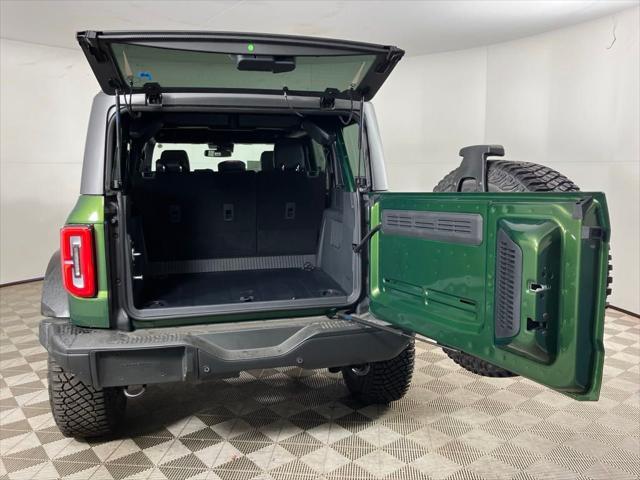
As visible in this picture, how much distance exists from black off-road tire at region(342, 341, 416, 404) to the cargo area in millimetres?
507

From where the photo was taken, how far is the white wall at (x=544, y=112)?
518cm

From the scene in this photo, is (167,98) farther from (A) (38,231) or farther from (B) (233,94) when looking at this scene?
(A) (38,231)

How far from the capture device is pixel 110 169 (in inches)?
96.7

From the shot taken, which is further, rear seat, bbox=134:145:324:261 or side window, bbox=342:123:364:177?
rear seat, bbox=134:145:324:261

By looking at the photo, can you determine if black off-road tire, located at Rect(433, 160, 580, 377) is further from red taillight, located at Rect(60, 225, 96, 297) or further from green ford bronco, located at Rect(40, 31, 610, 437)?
red taillight, located at Rect(60, 225, 96, 297)

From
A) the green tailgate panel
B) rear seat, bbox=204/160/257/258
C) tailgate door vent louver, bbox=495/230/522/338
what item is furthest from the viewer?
rear seat, bbox=204/160/257/258

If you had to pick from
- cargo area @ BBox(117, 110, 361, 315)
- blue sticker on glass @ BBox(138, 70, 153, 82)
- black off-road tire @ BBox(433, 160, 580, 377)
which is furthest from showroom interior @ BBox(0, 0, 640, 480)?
cargo area @ BBox(117, 110, 361, 315)

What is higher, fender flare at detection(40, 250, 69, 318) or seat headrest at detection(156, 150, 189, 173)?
seat headrest at detection(156, 150, 189, 173)

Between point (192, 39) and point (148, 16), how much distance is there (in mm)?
4022

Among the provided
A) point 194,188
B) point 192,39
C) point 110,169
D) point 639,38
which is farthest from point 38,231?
point 639,38

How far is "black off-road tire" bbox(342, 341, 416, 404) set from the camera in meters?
3.02

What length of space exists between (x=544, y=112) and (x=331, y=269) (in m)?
4.07

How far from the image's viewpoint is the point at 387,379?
120 inches

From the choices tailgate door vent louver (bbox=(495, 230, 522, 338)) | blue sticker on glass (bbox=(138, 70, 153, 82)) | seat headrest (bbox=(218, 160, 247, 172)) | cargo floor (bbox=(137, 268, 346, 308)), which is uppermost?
blue sticker on glass (bbox=(138, 70, 153, 82))
